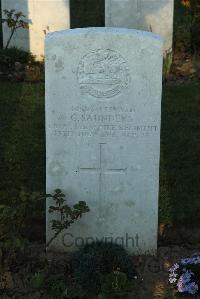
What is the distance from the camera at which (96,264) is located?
167 inches

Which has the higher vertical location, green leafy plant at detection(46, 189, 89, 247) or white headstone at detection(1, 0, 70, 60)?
white headstone at detection(1, 0, 70, 60)

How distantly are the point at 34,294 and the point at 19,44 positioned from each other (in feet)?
21.1

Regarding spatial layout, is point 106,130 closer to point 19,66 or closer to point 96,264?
point 96,264

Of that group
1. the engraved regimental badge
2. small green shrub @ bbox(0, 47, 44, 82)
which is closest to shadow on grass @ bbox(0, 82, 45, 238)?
small green shrub @ bbox(0, 47, 44, 82)

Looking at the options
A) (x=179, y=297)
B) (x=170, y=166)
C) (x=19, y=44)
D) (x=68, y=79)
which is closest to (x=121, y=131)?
(x=68, y=79)

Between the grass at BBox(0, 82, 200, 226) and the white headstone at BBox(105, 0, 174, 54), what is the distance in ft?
5.57

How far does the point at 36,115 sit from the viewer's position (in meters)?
7.43

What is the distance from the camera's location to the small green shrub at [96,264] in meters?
4.16

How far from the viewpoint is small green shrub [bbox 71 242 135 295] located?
416 cm

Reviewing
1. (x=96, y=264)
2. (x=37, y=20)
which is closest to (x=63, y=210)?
(x=96, y=264)

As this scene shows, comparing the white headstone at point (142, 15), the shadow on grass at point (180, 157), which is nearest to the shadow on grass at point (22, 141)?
the shadow on grass at point (180, 157)

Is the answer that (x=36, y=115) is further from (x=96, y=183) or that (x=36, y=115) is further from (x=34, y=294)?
(x=34, y=294)

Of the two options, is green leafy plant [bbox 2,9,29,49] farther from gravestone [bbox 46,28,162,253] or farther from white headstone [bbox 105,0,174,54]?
gravestone [bbox 46,28,162,253]

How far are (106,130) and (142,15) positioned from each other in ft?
19.0
